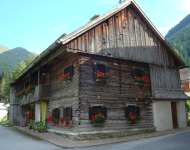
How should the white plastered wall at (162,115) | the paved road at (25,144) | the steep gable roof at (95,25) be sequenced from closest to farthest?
the paved road at (25,144), the steep gable roof at (95,25), the white plastered wall at (162,115)

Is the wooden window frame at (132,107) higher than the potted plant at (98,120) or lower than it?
higher

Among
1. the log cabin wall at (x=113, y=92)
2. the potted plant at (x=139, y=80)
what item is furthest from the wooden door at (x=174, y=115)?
the potted plant at (x=139, y=80)

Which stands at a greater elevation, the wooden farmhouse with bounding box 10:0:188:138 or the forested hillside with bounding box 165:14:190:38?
the forested hillside with bounding box 165:14:190:38

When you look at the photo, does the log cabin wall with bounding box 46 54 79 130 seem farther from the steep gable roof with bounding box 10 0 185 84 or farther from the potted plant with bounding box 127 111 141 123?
the potted plant with bounding box 127 111 141 123

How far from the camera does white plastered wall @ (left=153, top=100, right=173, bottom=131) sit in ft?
50.9

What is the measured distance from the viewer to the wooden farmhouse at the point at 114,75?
12898 mm

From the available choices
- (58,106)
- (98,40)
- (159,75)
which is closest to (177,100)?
(159,75)

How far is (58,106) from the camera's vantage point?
590 inches

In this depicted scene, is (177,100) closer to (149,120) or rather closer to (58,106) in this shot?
(149,120)

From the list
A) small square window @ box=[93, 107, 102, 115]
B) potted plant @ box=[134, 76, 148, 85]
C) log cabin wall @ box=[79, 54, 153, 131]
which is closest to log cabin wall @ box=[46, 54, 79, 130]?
log cabin wall @ box=[79, 54, 153, 131]

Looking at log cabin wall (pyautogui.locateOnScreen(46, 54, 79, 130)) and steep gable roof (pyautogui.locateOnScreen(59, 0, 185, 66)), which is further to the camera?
log cabin wall (pyautogui.locateOnScreen(46, 54, 79, 130))

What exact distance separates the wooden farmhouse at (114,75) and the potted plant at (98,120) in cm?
27

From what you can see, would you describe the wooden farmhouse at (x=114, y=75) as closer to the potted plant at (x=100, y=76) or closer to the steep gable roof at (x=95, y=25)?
the steep gable roof at (x=95, y=25)

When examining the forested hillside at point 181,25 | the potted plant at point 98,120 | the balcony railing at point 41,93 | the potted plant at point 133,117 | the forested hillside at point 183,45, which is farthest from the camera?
the forested hillside at point 181,25
